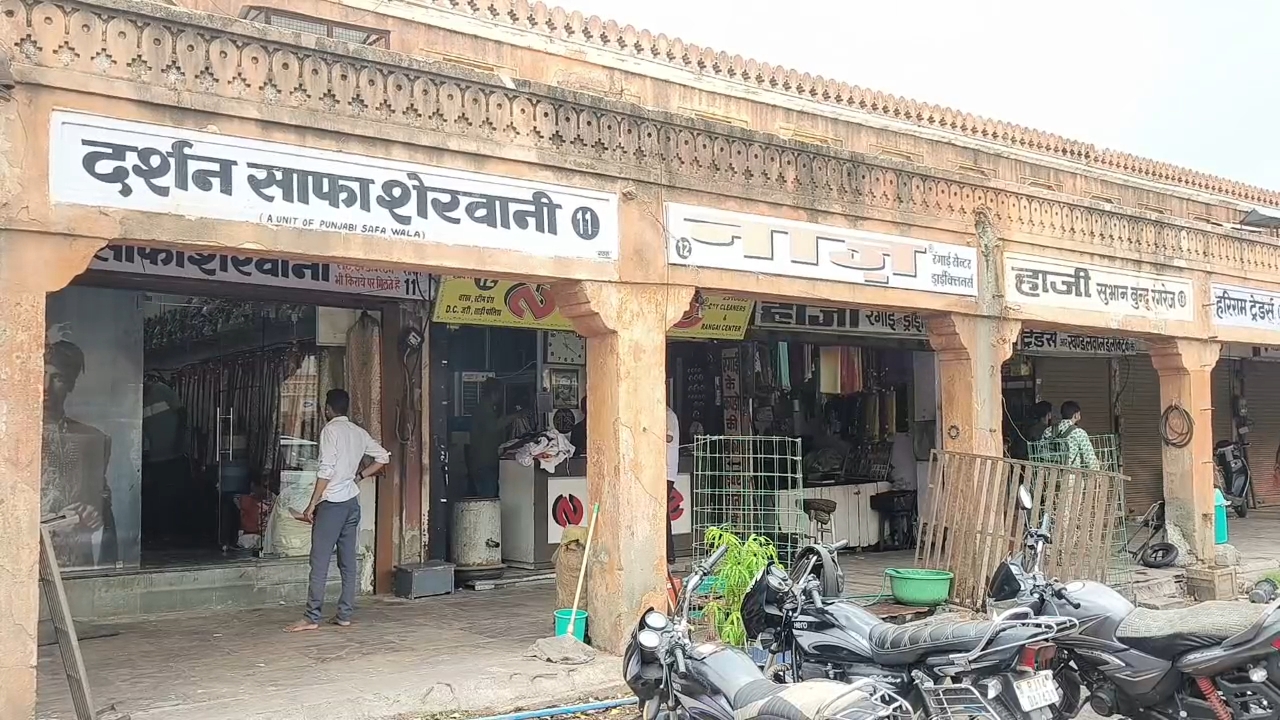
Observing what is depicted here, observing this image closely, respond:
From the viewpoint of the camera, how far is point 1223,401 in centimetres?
1906

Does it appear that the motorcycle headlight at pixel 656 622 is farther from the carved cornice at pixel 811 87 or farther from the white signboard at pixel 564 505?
the carved cornice at pixel 811 87

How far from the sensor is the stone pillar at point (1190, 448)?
11289 mm

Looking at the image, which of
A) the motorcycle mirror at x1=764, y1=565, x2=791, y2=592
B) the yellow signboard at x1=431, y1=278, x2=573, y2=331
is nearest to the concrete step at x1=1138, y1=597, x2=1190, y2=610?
the motorcycle mirror at x1=764, y1=565, x2=791, y2=592

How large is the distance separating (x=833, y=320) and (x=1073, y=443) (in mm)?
3142

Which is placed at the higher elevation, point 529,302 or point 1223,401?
point 529,302

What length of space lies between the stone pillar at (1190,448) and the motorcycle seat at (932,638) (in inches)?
297

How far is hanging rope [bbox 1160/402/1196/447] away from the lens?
11.3 meters

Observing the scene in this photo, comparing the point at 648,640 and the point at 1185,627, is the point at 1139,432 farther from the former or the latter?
the point at 648,640

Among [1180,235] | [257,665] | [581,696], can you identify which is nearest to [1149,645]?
[581,696]

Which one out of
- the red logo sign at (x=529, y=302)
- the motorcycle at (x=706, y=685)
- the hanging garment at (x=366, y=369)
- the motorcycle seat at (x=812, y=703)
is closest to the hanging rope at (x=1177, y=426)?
the red logo sign at (x=529, y=302)

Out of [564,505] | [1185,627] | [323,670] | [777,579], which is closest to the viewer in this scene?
[1185,627]

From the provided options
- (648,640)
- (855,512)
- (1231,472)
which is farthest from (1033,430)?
(648,640)

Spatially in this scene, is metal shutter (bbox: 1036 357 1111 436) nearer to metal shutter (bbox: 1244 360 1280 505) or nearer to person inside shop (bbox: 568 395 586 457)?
metal shutter (bbox: 1244 360 1280 505)

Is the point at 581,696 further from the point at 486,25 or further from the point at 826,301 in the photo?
the point at 486,25
